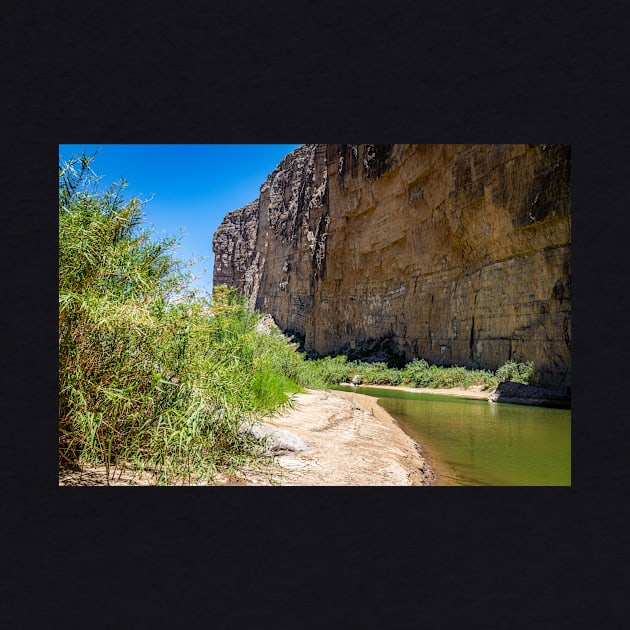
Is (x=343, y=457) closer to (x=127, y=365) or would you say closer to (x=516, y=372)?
(x=127, y=365)

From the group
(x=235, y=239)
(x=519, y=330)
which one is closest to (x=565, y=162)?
(x=519, y=330)

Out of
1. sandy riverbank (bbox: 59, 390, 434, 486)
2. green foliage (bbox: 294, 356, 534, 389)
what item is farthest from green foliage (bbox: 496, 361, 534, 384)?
sandy riverbank (bbox: 59, 390, 434, 486)

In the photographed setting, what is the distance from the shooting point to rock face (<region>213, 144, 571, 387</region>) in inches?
628

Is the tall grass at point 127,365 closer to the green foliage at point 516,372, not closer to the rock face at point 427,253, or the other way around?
the rock face at point 427,253

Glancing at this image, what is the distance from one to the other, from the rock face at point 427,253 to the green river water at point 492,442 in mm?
4333

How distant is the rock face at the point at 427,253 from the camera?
628 inches

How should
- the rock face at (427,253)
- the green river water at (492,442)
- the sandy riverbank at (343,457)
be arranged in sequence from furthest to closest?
the rock face at (427,253) < the green river water at (492,442) < the sandy riverbank at (343,457)

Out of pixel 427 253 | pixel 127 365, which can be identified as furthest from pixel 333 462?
pixel 427 253

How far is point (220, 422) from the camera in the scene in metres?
4.39

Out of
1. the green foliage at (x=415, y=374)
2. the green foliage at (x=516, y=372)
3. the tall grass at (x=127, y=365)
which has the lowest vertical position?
the green foliage at (x=415, y=374)

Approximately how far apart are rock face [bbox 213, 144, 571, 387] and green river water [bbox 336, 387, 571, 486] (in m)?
4.33

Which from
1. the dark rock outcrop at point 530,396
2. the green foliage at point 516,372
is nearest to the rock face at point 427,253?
the green foliage at point 516,372

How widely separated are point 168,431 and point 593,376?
3.17m

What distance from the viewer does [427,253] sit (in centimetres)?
2622
